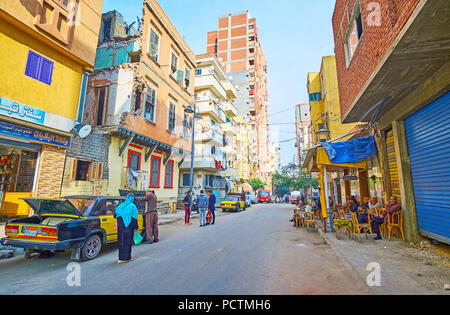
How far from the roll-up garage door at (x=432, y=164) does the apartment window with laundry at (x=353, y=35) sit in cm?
338

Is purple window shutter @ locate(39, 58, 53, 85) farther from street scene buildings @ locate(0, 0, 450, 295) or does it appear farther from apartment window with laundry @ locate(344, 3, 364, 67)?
apartment window with laundry @ locate(344, 3, 364, 67)

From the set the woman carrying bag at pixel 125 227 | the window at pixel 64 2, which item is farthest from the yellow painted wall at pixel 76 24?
the woman carrying bag at pixel 125 227

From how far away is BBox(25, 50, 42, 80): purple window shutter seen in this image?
8594mm

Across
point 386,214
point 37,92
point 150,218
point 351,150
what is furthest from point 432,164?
point 37,92

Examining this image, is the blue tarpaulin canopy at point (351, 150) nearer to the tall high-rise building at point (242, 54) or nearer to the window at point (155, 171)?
the window at point (155, 171)

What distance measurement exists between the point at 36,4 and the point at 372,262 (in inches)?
528

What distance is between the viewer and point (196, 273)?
465 cm

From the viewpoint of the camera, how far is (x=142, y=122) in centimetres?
1498

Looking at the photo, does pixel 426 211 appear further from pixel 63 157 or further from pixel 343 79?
pixel 63 157

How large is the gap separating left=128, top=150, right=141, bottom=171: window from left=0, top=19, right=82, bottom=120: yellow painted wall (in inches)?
192

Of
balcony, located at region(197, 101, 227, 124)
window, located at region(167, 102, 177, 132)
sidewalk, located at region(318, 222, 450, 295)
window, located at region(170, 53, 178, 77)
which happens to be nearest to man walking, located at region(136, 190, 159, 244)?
sidewalk, located at region(318, 222, 450, 295)

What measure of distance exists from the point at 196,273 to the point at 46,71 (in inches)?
383
